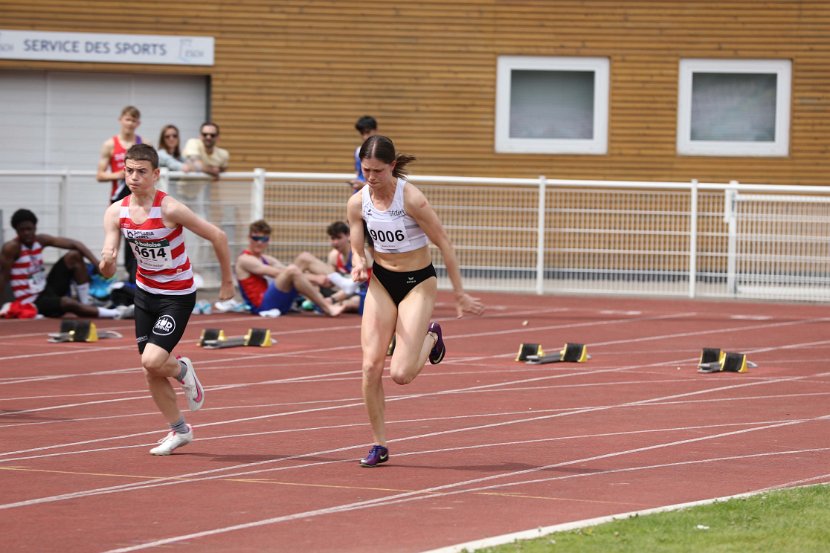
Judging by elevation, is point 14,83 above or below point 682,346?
above

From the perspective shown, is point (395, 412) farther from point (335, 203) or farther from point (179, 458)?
point (335, 203)

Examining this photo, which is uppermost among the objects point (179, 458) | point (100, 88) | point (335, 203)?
point (100, 88)

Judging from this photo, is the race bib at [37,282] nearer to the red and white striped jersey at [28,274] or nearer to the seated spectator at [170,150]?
the red and white striped jersey at [28,274]

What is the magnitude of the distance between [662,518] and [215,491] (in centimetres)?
256

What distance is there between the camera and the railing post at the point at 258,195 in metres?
20.7

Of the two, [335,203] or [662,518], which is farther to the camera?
[335,203]

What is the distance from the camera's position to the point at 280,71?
23875 millimetres

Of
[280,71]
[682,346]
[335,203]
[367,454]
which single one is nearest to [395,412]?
[367,454]

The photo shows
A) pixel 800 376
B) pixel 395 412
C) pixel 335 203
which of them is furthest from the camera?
pixel 335 203

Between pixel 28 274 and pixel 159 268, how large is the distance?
9.23 meters

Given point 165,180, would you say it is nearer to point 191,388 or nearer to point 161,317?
point 191,388

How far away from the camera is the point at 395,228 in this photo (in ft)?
30.9

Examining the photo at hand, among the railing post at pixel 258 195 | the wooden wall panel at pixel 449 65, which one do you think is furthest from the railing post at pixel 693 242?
the railing post at pixel 258 195

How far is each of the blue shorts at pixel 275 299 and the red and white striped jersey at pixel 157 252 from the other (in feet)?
29.5
